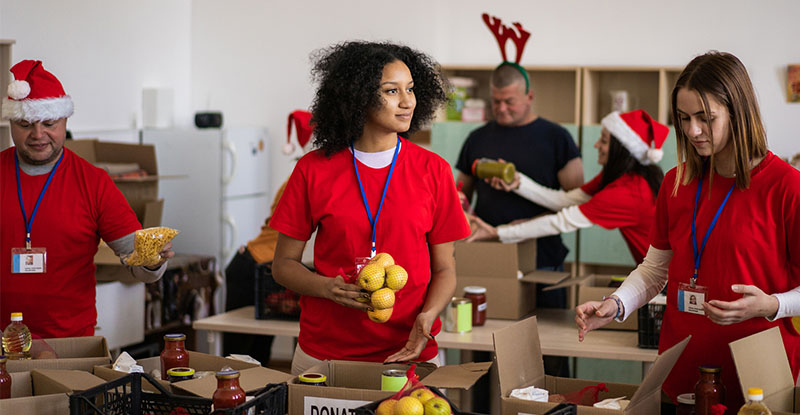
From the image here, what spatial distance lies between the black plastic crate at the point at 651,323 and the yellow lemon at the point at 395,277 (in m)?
1.21

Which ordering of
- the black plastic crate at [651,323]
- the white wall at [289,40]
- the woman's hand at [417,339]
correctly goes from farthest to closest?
1. the white wall at [289,40]
2. the black plastic crate at [651,323]
3. the woman's hand at [417,339]

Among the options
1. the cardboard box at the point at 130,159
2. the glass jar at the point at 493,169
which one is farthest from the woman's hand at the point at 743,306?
the cardboard box at the point at 130,159

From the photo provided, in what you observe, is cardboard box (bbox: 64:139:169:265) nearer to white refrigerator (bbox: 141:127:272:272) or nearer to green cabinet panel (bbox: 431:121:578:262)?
white refrigerator (bbox: 141:127:272:272)

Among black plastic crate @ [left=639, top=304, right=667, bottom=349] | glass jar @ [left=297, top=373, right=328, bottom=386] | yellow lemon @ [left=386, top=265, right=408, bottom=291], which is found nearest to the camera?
glass jar @ [left=297, top=373, right=328, bottom=386]

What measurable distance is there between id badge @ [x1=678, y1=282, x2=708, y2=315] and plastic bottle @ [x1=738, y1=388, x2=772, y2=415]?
0.33 m

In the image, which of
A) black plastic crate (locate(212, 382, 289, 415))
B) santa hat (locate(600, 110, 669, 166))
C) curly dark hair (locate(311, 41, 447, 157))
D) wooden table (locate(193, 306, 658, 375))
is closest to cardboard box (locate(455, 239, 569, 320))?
wooden table (locate(193, 306, 658, 375))

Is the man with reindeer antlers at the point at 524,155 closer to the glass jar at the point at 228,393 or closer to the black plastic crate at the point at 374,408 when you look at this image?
the black plastic crate at the point at 374,408

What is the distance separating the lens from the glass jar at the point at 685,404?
182 centimetres

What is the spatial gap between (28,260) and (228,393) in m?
1.05

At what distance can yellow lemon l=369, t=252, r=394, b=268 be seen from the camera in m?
1.93

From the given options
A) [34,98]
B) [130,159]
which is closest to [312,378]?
[34,98]

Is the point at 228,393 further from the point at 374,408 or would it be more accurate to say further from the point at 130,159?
the point at 130,159

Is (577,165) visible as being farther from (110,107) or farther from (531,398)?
(110,107)

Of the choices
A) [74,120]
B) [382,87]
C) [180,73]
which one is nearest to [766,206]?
[382,87]
